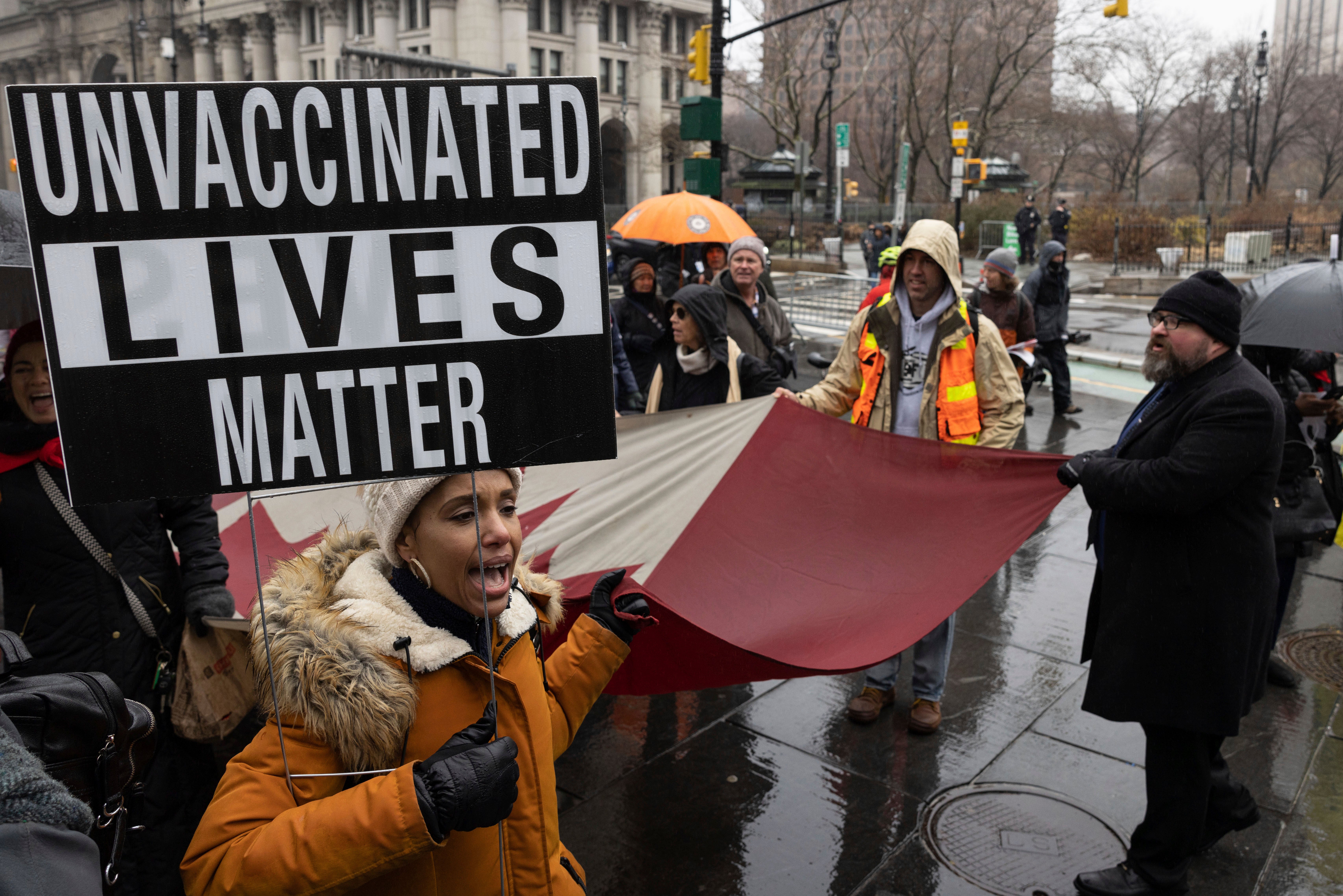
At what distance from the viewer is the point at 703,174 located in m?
14.1

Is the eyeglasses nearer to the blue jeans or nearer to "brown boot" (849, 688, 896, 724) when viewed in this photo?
the blue jeans

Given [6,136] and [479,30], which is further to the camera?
[479,30]

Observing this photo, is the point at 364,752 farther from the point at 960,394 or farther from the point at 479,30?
the point at 479,30

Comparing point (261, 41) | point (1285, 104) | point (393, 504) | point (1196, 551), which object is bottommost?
point (1196, 551)

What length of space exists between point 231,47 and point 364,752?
91.1 m

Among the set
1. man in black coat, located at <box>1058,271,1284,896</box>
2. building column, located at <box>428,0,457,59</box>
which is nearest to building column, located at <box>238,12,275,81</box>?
building column, located at <box>428,0,457,59</box>

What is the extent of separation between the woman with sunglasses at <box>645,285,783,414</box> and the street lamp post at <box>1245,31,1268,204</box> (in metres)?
37.1

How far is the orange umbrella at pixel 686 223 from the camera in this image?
9055 mm

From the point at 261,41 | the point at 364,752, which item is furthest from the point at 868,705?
the point at 261,41

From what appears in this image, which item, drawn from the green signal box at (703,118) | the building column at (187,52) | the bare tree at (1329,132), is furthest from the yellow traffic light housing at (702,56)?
the building column at (187,52)

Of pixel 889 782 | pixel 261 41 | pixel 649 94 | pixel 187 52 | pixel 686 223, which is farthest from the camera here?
pixel 187 52

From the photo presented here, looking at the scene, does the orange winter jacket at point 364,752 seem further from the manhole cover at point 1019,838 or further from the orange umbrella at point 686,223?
the orange umbrella at point 686,223

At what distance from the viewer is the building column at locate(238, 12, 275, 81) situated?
77312 millimetres

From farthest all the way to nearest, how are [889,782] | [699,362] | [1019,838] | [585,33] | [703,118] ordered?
1. [585,33]
2. [703,118]
3. [699,362]
4. [889,782]
5. [1019,838]
